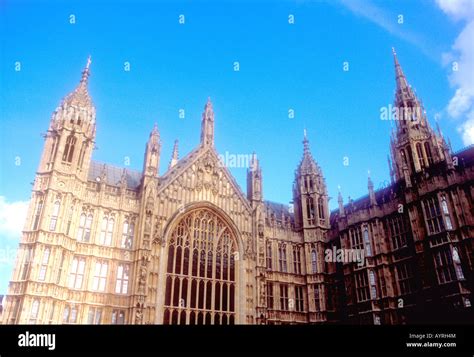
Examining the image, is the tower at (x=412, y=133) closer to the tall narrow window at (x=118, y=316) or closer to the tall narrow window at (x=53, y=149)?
the tall narrow window at (x=118, y=316)

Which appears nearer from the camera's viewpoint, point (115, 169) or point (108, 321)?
point (108, 321)

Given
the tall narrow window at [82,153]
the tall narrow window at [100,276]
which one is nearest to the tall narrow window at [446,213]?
the tall narrow window at [100,276]

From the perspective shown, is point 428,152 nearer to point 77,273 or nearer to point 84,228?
point 84,228

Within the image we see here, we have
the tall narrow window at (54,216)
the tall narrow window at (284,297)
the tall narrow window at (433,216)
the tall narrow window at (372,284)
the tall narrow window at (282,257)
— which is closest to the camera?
the tall narrow window at (54,216)

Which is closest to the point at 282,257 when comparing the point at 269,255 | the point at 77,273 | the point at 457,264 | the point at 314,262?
the point at 269,255

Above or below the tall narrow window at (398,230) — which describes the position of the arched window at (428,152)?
above

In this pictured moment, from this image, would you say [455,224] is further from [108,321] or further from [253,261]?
[108,321]

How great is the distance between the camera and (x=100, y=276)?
29438 mm

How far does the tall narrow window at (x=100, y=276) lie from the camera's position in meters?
29.1

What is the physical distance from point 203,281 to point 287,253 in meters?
9.38

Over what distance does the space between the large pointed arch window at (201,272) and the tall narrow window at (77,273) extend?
6.15 meters

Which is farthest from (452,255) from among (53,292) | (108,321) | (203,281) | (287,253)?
(53,292)

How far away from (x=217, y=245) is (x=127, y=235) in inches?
292

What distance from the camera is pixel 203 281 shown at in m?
32.7
